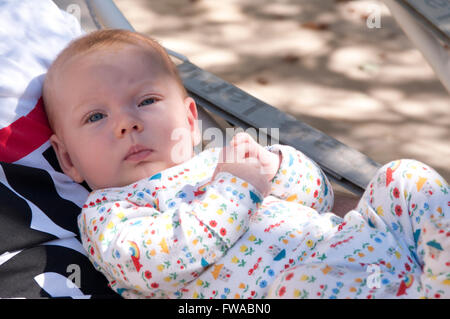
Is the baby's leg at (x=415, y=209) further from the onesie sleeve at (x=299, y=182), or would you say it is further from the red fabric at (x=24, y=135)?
the red fabric at (x=24, y=135)

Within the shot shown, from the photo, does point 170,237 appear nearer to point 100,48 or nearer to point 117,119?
point 117,119

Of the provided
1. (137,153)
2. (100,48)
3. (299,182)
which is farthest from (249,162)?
(100,48)

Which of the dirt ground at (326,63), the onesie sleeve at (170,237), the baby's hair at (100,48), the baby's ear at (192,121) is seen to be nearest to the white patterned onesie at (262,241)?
the onesie sleeve at (170,237)

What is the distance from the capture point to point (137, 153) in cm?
167

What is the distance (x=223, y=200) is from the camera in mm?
1498

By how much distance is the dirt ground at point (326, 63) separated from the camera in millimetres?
3227

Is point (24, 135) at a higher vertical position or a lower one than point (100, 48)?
lower

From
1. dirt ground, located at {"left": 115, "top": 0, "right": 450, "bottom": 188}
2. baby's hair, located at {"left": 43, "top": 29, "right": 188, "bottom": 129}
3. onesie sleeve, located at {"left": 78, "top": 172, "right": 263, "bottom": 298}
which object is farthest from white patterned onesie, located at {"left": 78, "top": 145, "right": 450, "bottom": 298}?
dirt ground, located at {"left": 115, "top": 0, "right": 450, "bottom": 188}

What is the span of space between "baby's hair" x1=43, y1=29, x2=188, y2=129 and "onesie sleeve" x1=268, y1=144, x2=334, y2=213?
381 millimetres

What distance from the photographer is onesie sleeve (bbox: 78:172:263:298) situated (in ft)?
4.76

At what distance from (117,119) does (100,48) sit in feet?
0.80

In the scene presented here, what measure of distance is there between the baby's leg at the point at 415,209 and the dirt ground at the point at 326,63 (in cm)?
149

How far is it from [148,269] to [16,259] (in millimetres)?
369
